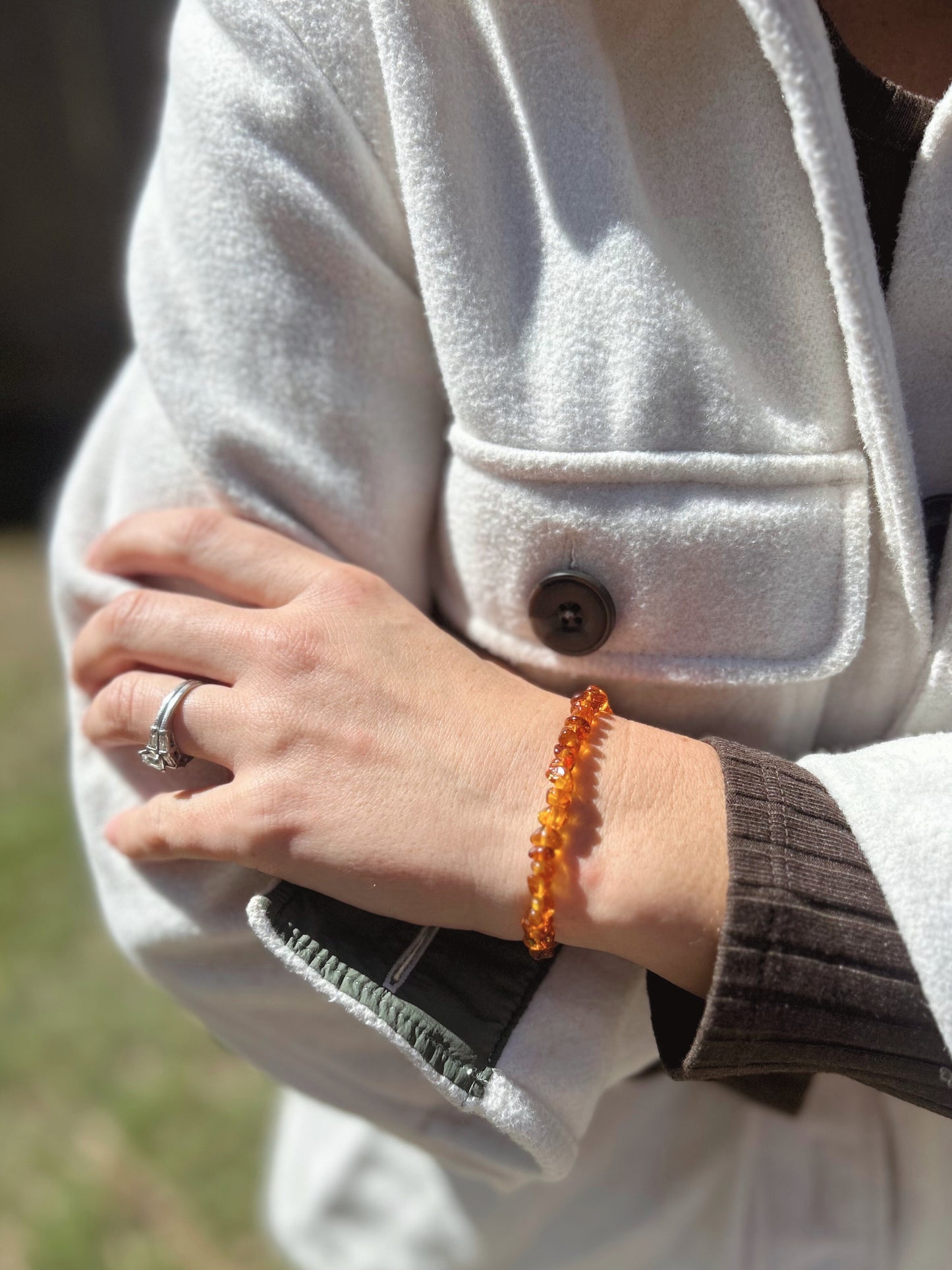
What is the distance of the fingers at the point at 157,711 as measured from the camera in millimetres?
755

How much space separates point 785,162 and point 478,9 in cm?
25

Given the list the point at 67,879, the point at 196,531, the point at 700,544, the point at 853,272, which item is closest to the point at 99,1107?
the point at 67,879

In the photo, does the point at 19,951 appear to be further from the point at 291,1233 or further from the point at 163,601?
the point at 163,601

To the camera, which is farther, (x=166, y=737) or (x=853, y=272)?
(x=166, y=737)

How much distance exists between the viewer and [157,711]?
0.78 meters

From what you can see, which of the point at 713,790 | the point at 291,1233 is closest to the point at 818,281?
the point at 713,790

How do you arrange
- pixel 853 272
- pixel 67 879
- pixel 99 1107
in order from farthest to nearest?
pixel 67 879 → pixel 99 1107 → pixel 853 272

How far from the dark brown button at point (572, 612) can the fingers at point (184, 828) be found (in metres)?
0.27

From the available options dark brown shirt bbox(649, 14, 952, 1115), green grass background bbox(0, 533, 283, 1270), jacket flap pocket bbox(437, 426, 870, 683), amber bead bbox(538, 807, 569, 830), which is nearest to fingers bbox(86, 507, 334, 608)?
jacket flap pocket bbox(437, 426, 870, 683)

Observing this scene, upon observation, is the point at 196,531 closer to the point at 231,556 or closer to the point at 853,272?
the point at 231,556

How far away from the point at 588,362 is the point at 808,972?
45 cm

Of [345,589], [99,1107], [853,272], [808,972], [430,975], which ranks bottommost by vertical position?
[99,1107]

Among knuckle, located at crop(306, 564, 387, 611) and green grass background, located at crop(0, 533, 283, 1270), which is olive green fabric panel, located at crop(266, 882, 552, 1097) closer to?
knuckle, located at crop(306, 564, 387, 611)

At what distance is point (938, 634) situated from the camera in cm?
71
